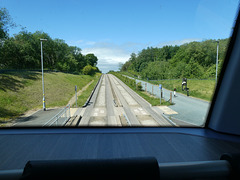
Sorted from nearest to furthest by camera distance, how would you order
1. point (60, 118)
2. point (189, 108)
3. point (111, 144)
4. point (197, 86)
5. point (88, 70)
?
point (111, 144) → point (60, 118) → point (197, 86) → point (189, 108) → point (88, 70)

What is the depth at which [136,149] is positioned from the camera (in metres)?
1.67

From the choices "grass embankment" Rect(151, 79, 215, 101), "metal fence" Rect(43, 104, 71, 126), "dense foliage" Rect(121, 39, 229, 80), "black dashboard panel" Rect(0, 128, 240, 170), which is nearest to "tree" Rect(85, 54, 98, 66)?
"dense foliage" Rect(121, 39, 229, 80)

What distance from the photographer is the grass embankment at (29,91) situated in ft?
7.41

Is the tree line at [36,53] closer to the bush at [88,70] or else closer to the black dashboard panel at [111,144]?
the bush at [88,70]

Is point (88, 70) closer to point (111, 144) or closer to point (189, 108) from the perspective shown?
point (111, 144)

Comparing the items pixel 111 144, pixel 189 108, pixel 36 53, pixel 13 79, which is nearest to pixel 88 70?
pixel 36 53

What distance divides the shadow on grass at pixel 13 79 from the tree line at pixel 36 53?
0.11 meters

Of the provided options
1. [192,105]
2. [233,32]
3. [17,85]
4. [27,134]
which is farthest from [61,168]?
[192,105]

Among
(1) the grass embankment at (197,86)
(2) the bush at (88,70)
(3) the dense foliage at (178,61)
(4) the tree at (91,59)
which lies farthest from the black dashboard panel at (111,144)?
(2) the bush at (88,70)

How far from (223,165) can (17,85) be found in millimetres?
2722

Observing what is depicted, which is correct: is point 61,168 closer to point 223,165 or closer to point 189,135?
point 223,165

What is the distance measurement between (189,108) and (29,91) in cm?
261

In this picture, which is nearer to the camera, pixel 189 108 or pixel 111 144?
pixel 111 144

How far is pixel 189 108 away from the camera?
8.97 feet
